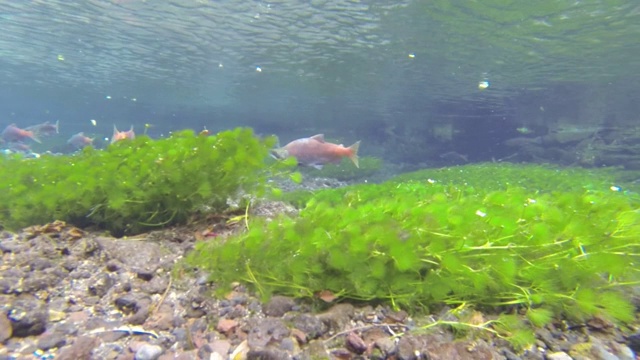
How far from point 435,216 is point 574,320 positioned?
1262 millimetres

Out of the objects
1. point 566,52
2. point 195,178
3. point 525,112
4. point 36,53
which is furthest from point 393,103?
point 195,178

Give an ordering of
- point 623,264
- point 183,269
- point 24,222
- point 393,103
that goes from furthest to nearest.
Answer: point 393,103, point 24,222, point 183,269, point 623,264

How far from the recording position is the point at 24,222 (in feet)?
15.2

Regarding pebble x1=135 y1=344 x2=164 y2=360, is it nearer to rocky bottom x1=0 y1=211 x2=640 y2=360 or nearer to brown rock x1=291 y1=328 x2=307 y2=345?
rocky bottom x1=0 y1=211 x2=640 y2=360

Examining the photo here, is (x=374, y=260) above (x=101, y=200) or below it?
above

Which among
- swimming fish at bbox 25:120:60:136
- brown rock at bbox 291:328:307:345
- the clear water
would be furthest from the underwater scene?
the clear water

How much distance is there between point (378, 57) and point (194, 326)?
90.7ft

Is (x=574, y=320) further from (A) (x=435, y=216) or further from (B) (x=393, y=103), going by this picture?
(B) (x=393, y=103)

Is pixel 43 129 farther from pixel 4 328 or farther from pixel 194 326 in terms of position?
pixel 194 326

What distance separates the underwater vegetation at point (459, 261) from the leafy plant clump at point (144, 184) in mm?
1459

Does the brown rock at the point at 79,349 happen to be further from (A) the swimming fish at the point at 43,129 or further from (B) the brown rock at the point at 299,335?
(A) the swimming fish at the point at 43,129

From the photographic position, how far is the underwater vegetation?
2.49 metres

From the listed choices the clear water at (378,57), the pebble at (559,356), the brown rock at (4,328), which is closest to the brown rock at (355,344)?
the pebble at (559,356)

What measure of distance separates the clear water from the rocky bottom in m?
18.7
